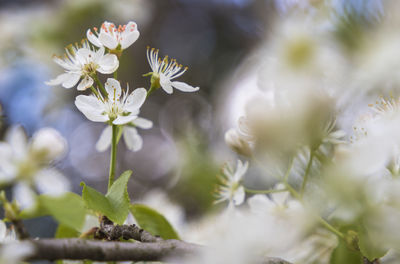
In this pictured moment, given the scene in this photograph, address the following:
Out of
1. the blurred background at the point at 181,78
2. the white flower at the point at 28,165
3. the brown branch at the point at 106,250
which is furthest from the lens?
the blurred background at the point at 181,78

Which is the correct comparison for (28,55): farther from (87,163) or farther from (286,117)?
(286,117)

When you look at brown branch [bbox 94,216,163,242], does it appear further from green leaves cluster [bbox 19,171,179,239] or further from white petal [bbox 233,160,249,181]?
white petal [bbox 233,160,249,181]

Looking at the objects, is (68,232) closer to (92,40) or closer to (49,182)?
(49,182)

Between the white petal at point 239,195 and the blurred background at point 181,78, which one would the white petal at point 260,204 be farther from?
the blurred background at point 181,78

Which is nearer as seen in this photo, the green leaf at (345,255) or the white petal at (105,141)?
the green leaf at (345,255)

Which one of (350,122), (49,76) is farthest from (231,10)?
(350,122)

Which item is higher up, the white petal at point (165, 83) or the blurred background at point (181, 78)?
the blurred background at point (181, 78)

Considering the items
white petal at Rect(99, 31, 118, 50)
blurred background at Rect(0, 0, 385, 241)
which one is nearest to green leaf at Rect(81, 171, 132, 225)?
white petal at Rect(99, 31, 118, 50)

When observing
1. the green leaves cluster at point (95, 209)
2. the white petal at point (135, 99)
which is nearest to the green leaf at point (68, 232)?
the green leaves cluster at point (95, 209)
